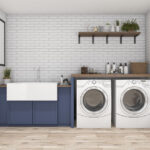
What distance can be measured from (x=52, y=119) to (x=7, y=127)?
91cm

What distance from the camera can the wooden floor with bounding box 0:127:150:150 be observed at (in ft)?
9.09

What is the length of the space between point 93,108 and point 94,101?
14 centimetres

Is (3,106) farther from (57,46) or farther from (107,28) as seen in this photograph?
(107,28)

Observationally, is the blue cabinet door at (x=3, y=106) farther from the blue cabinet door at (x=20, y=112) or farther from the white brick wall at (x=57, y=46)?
the white brick wall at (x=57, y=46)

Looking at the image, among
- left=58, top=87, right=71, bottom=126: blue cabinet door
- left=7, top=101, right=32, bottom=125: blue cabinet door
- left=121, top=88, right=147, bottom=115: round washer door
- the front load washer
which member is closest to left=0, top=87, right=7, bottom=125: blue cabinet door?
left=7, top=101, right=32, bottom=125: blue cabinet door

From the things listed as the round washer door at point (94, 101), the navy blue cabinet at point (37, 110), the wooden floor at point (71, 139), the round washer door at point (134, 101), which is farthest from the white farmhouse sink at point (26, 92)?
the round washer door at point (134, 101)

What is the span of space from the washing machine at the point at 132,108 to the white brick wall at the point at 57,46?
0.93m

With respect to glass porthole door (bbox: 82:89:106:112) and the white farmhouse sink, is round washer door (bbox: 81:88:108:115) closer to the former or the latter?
glass porthole door (bbox: 82:89:106:112)

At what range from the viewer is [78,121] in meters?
3.76

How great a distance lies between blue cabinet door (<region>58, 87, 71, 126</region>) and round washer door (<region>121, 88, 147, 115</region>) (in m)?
1.05

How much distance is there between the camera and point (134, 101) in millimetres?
3840

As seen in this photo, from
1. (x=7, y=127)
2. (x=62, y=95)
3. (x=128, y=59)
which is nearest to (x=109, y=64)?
(x=128, y=59)

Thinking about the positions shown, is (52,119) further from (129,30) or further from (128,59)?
(129,30)

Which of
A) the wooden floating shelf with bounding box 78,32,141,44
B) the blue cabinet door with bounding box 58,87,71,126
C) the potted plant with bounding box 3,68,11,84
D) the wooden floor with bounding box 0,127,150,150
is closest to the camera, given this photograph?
the wooden floor with bounding box 0,127,150,150
